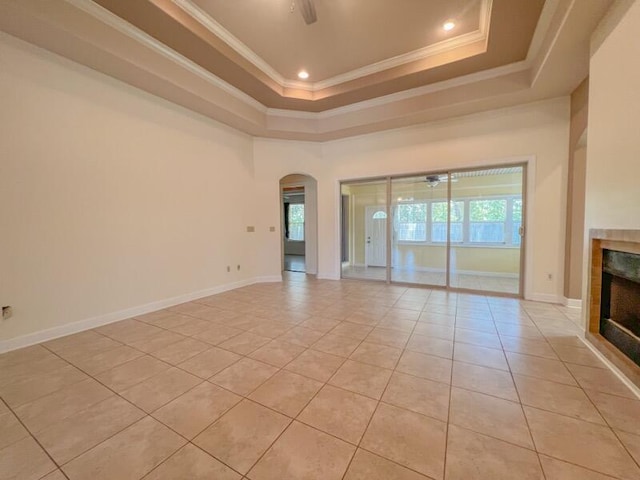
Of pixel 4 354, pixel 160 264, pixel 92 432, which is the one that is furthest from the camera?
pixel 160 264

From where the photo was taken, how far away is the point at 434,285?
503 cm

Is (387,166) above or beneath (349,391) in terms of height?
above

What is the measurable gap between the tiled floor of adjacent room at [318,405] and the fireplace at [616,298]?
0.61 ft

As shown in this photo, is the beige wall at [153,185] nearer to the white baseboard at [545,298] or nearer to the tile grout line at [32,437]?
the white baseboard at [545,298]

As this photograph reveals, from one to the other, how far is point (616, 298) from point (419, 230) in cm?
357

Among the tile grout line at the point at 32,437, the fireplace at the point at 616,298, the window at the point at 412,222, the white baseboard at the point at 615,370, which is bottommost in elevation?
the tile grout line at the point at 32,437

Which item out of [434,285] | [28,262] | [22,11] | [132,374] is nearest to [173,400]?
[132,374]

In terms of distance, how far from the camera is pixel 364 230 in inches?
270

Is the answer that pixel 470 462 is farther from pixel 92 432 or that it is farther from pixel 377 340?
pixel 92 432

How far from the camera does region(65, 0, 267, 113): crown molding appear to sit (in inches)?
102

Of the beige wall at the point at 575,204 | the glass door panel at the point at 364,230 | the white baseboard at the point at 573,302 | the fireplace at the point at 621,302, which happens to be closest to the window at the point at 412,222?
the glass door panel at the point at 364,230

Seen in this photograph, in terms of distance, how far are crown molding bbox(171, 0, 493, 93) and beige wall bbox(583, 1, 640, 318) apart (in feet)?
3.76

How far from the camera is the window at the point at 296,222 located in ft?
35.3

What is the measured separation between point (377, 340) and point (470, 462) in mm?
1441
